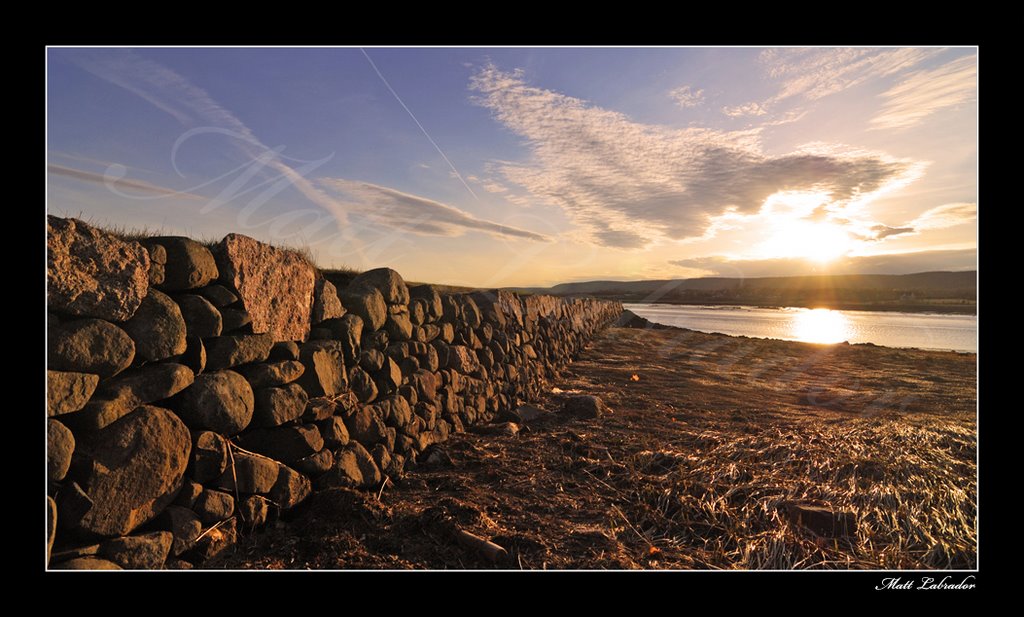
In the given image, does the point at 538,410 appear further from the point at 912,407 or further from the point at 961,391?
the point at 961,391

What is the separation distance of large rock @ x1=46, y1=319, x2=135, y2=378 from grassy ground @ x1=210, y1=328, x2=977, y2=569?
1.33 m

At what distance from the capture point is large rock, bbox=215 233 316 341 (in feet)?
10.5

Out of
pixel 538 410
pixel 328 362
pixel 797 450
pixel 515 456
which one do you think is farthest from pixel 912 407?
pixel 328 362

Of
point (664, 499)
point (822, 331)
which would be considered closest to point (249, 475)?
point (664, 499)

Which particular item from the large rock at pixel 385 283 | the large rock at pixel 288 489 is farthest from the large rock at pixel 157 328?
the large rock at pixel 385 283

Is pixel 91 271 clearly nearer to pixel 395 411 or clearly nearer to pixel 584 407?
pixel 395 411

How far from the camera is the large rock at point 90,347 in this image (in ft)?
7.61

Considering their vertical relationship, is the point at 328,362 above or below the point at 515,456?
above

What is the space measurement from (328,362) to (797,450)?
15.9 feet

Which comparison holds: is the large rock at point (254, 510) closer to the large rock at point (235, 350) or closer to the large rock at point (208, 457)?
the large rock at point (208, 457)

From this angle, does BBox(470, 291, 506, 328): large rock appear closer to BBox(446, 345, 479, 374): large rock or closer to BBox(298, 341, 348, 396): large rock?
BBox(446, 345, 479, 374): large rock

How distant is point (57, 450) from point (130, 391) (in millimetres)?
376

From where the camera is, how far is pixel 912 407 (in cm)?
973

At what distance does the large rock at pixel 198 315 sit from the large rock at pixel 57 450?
0.77 m
